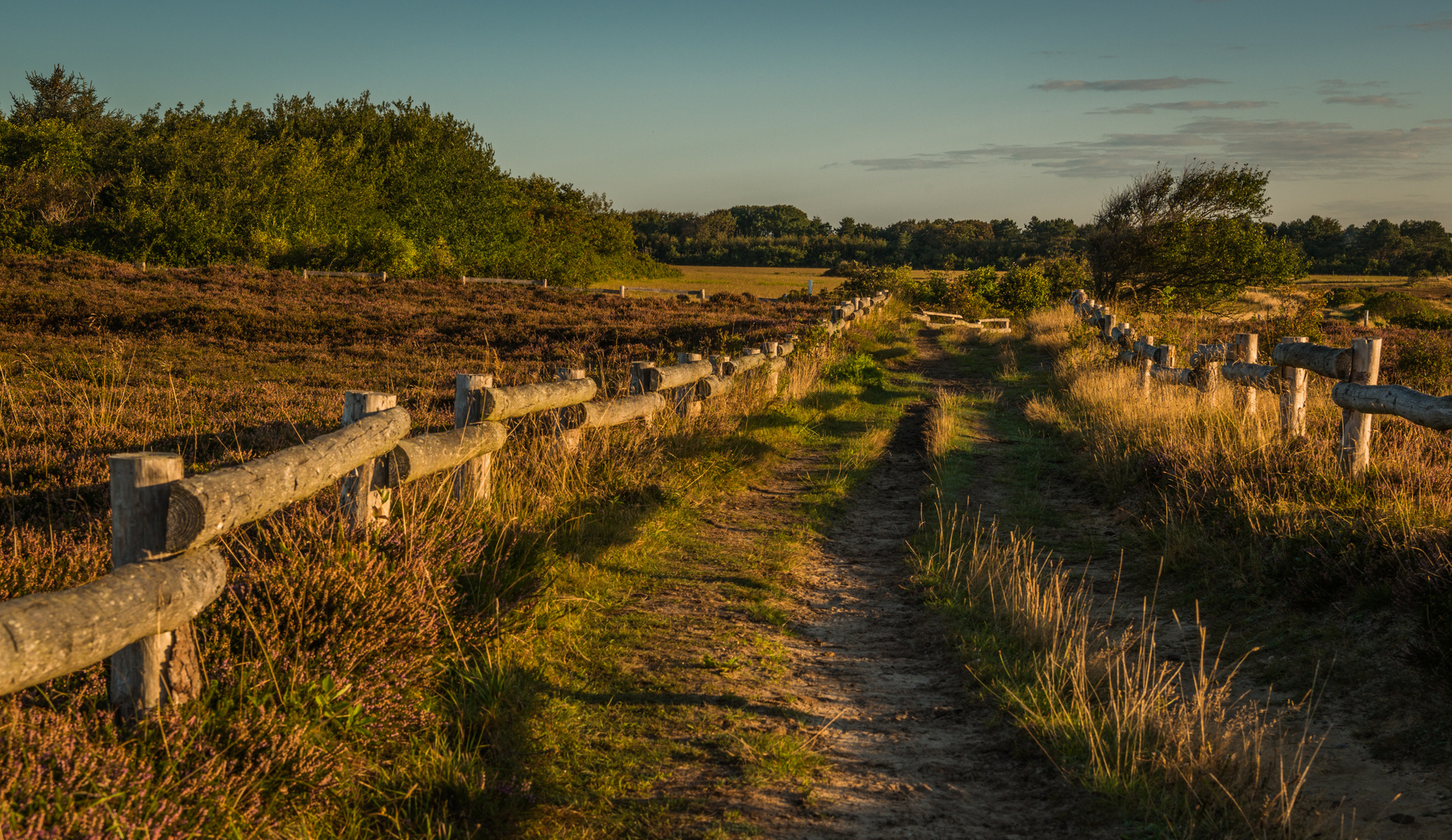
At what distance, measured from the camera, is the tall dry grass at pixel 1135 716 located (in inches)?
124

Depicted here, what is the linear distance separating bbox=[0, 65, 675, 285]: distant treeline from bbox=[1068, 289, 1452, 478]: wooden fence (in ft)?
121

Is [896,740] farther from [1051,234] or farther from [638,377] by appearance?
[1051,234]

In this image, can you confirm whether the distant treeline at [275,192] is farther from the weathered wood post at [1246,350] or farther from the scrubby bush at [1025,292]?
the weathered wood post at [1246,350]

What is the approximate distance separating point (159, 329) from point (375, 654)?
65.3 ft

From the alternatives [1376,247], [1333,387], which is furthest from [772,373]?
[1376,247]

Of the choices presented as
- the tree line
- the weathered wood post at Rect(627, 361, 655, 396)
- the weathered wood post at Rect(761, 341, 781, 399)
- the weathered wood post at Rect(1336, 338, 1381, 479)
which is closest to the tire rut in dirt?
the weathered wood post at Rect(627, 361, 655, 396)

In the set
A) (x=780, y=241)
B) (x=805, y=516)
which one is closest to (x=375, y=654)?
(x=805, y=516)

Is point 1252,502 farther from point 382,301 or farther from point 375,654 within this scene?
→ point 382,301

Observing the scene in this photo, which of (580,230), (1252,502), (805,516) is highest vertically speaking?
(580,230)

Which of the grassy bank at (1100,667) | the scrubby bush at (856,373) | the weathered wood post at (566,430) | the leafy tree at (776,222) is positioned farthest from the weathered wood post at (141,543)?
the leafy tree at (776,222)

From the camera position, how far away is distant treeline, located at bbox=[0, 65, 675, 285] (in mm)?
40969

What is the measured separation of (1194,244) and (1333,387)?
83.3 ft

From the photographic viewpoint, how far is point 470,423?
588 centimetres

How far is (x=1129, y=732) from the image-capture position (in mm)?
3502
